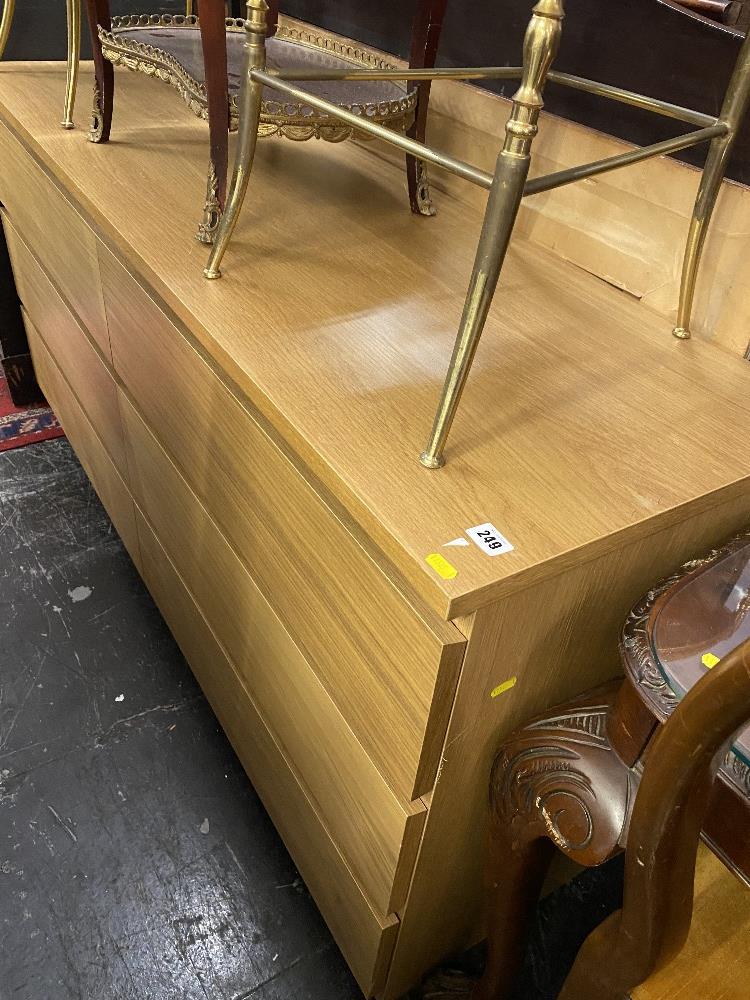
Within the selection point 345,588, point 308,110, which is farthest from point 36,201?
point 345,588

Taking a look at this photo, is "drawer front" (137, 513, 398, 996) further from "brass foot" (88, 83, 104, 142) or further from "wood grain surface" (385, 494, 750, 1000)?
"brass foot" (88, 83, 104, 142)

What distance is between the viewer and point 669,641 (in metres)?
0.53

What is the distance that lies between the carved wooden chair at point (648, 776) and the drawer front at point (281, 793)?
0.69ft

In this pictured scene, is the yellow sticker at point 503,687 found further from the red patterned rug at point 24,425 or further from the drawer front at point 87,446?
the red patterned rug at point 24,425

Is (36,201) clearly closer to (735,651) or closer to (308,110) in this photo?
(308,110)

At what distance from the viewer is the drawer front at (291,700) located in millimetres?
734

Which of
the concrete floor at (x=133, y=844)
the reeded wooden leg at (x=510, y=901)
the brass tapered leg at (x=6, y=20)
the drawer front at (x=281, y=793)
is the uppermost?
the brass tapered leg at (x=6, y=20)

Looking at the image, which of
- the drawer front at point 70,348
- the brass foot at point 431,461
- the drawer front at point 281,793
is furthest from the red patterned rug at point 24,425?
the brass foot at point 431,461

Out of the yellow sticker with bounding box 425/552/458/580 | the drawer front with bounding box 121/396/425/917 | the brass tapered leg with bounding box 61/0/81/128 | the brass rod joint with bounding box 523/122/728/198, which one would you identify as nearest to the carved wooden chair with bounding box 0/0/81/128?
the brass tapered leg with bounding box 61/0/81/128

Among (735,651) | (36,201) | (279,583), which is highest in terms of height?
(735,651)

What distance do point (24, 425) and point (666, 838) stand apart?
66.3 inches

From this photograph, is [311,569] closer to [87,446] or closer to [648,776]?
[648,776]

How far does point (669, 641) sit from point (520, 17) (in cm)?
82

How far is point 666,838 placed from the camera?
1.48 ft
